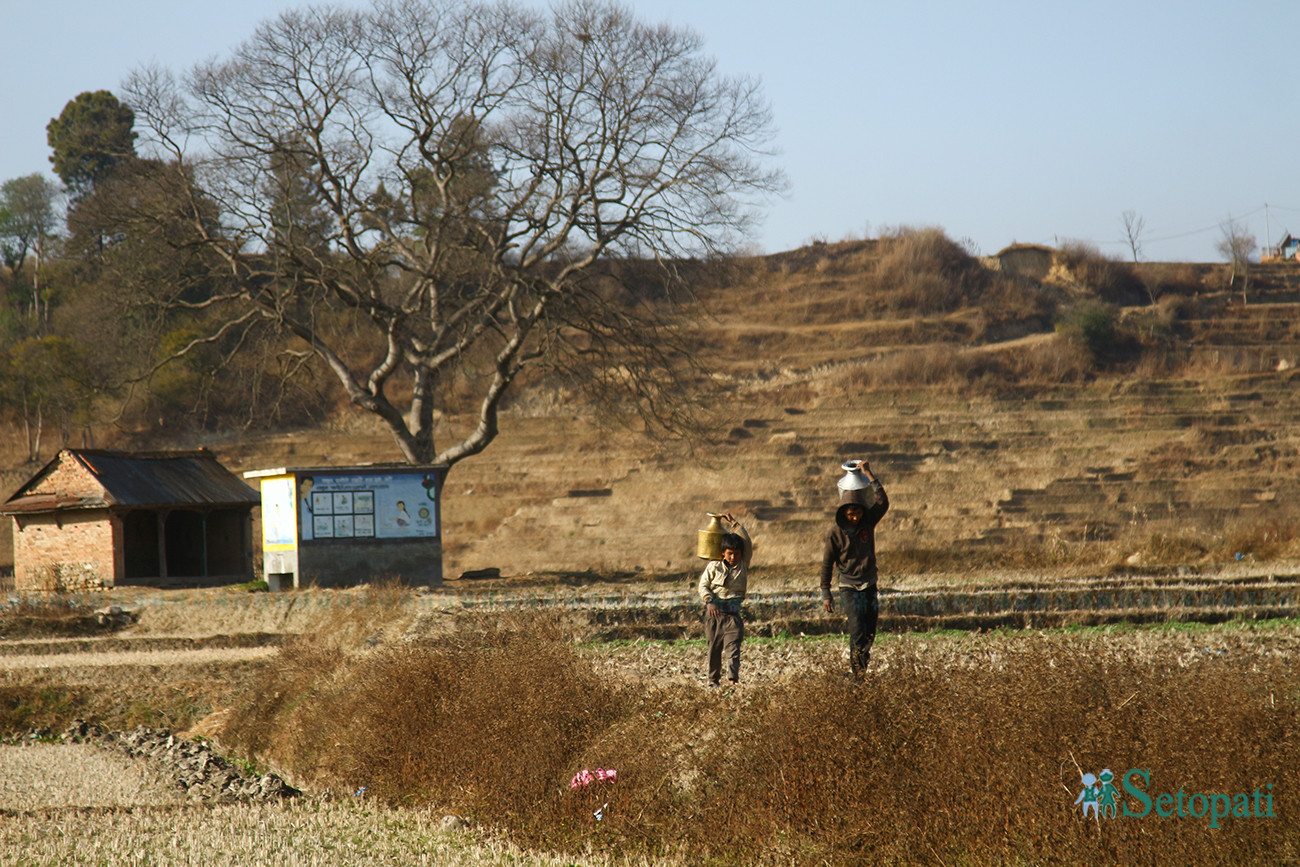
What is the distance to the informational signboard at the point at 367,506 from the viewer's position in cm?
2461

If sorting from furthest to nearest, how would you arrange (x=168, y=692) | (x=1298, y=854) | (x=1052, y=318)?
(x=1052, y=318), (x=168, y=692), (x=1298, y=854)

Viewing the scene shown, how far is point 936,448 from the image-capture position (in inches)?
1754

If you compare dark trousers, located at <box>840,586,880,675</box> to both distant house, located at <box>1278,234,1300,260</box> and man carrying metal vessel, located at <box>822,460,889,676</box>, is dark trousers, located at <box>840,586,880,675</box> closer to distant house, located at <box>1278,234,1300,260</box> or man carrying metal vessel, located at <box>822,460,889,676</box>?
man carrying metal vessel, located at <box>822,460,889,676</box>

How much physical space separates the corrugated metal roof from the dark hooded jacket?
2130cm

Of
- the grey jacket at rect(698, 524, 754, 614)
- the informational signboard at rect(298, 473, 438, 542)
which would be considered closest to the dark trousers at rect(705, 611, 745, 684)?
the grey jacket at rect(698, 524, 754, 614)

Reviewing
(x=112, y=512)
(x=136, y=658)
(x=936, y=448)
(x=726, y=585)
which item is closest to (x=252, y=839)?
(x=726, y=585)

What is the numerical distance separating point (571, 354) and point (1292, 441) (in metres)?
30.0

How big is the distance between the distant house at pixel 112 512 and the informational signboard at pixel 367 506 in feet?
17.1

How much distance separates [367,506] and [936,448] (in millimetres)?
26191

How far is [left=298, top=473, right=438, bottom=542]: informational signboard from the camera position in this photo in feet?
80.7

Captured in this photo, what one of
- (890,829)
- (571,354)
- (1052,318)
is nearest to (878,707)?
(890,829)

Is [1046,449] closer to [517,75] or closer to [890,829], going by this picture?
[517,75]

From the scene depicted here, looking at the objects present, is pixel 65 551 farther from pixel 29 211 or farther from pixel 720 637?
pixel 29 211

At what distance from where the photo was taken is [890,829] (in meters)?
7.22
